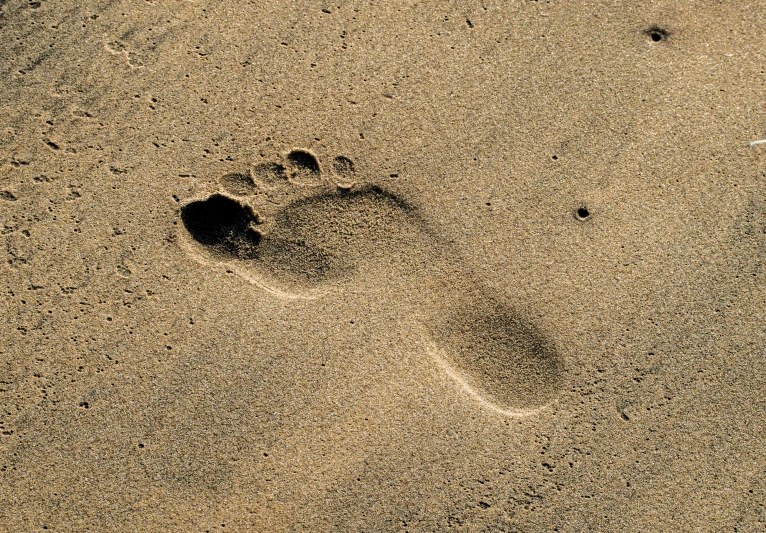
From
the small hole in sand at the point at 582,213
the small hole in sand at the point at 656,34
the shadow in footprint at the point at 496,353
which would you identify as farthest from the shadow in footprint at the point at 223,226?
the small hole in sand at the point at 656,34

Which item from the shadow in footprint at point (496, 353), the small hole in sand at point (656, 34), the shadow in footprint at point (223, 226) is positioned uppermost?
the small hole in sand at point (656, 34)

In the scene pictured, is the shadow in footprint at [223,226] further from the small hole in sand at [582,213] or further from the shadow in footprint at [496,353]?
the small hole in sand at [582,213]

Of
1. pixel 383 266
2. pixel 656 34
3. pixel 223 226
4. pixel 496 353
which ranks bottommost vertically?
pixel 496 353

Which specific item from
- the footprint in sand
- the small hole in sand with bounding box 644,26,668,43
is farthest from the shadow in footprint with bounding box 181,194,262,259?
the small hole in sand with bounding box 644,26,668,43

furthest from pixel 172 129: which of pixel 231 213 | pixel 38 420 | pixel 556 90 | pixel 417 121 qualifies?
pixel 556 90

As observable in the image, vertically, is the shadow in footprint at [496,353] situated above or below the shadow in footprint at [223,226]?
below

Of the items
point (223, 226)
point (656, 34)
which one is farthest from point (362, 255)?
point (656, 34)

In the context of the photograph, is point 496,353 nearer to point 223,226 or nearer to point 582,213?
point 582,213

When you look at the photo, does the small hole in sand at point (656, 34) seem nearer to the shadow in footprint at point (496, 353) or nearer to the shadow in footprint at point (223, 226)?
the shadow in footprint at point (496, 353)

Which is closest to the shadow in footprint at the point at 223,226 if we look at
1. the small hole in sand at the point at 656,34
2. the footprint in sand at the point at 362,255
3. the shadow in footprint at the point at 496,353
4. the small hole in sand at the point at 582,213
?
the footprint in sand at the point at 362,255
